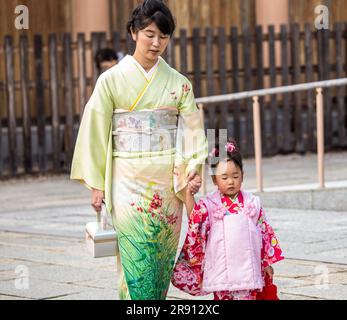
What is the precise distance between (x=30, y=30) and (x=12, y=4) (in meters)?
0.53

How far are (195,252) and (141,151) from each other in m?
0.56

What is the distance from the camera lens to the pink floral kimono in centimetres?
569

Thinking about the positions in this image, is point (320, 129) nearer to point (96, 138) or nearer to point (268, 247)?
point (268, 247)

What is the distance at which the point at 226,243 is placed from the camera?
224 inches

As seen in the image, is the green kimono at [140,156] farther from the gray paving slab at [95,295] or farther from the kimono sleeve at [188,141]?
the gray paving slab at [95,295]

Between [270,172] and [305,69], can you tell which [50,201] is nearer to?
[270,172]

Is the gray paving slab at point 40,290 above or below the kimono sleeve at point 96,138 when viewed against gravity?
below

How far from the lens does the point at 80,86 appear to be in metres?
14.9

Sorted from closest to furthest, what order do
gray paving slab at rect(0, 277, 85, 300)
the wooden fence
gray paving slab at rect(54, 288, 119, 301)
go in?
gray paving slab at rect(54, 288, 119, 301) < gray paving slab at rect(0, 277, 85, 300) < the wooden fence

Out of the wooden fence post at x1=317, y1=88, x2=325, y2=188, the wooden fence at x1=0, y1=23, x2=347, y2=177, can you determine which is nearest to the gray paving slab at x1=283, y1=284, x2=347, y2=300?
the wooden fence post at x1=317, y1=88, x2=325, y2=188

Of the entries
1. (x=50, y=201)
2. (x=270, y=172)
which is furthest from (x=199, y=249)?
(x=270, y=172)

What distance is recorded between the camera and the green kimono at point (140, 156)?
5617mm

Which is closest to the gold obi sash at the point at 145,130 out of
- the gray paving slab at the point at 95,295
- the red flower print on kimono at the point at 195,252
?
the red flower print on kimono at the point at 195,252

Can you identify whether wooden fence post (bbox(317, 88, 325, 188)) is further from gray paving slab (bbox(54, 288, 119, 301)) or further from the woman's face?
the woman's face
